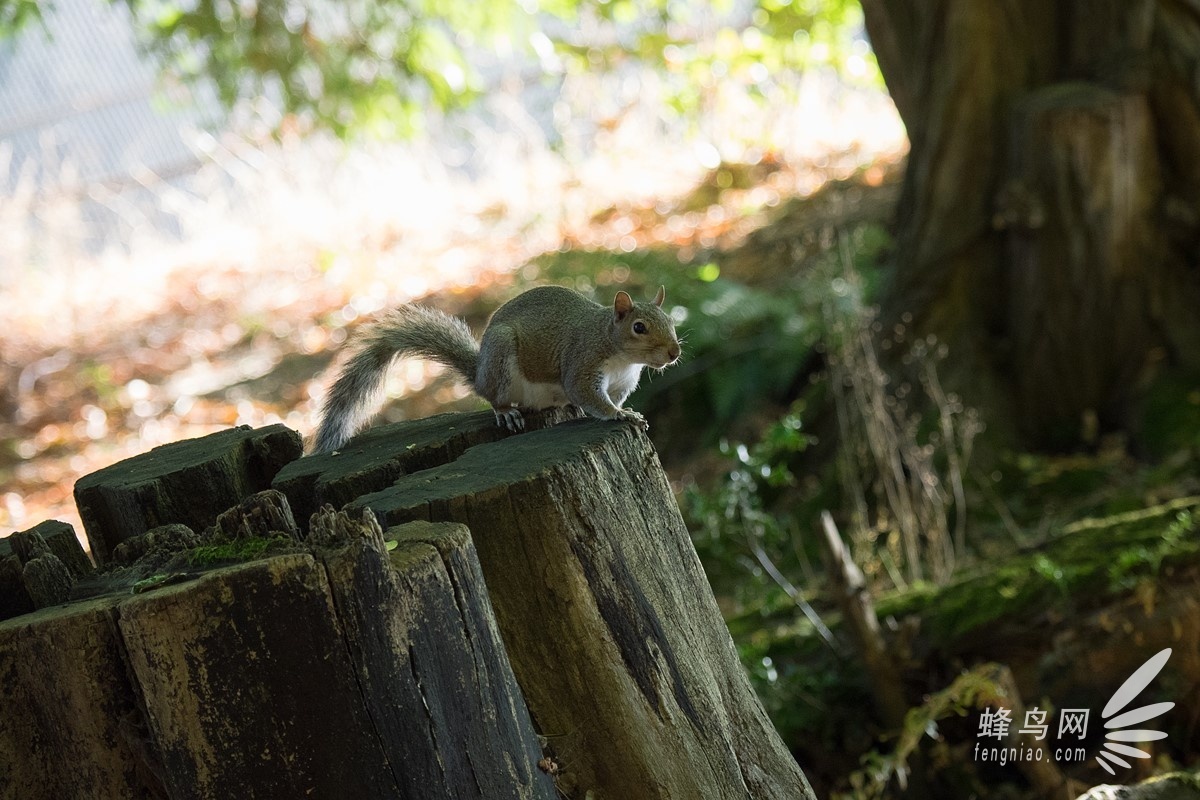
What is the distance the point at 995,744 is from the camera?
3.05m

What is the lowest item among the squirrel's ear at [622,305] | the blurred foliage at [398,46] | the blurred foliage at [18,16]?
the squirrel's ear at [622,305]

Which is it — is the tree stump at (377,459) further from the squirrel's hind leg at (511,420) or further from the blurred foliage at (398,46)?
the blurred foliage at (398,46)

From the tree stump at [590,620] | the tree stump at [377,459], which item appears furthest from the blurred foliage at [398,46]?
the tree stump at [590,620]

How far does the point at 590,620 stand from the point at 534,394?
1.23 metres

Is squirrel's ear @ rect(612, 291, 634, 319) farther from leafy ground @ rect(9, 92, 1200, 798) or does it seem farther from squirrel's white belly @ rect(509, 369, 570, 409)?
leafy ground @ rect(9, 92, 1200, 798)

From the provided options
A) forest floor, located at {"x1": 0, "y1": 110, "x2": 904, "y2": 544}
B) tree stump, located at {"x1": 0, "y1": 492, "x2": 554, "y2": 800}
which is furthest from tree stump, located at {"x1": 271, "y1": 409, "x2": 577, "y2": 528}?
forest floor, located at {"x1": 0, "y1": 110, "x2": 904, "y2": 544}

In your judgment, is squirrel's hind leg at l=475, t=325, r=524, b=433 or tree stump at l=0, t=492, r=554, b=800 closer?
tree stump at l=0, t=492, r=554, b=800

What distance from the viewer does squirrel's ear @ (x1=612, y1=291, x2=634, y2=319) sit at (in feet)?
9.49

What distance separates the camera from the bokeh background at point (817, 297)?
329cm

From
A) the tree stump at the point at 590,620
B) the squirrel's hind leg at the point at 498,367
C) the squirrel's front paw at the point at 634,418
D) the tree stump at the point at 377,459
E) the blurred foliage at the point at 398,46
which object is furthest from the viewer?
the blurred foliage at the point at 398,46

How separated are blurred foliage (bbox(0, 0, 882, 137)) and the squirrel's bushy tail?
13.9 feet

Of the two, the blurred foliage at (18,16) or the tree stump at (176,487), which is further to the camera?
the blurred foliage at (18,16)

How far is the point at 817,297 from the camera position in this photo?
5.47 meters

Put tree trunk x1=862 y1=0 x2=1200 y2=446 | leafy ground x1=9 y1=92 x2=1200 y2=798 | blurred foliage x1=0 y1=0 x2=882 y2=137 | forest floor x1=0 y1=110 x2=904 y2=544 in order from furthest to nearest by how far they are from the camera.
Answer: forest floor x1=0 y1=110 x2=904 y2=544
blurred foliage x1=0 y1=0 x2=882 y2=137
tree trunk x1=862 y1=0 x2=1200 y2=446
leafy ground x1=9 y1=92 x2=1200 y2=798
